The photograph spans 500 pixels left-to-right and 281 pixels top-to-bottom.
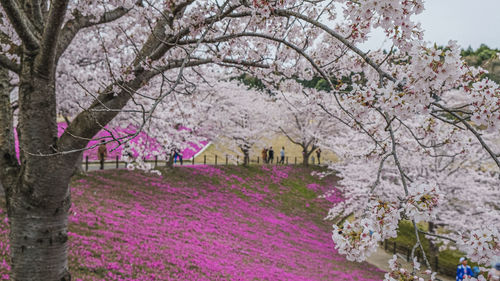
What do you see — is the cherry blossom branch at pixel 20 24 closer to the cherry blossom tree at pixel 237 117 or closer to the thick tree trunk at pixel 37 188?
the thick tree trunk at pixel 37 188

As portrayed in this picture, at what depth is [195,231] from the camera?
12656 mm

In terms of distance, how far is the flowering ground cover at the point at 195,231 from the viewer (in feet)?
25.8

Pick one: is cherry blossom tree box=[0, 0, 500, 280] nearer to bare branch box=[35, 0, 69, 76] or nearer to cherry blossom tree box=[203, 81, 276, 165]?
bare branch box=[35, 0, 69, 76]

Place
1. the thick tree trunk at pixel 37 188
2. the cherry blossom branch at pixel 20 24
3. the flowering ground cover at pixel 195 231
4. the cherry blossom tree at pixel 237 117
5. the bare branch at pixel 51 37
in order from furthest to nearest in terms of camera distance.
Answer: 1. the cherry blossom tree at pixel 237 117
2. the flowering ground cover at pixel 195 231
3. the thick tree trunk at pixel 37 188
4. the cherry blossom branch at pixel 20 24
5. the bare branch at pixel 51 37

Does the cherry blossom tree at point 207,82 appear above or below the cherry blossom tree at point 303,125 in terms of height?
below

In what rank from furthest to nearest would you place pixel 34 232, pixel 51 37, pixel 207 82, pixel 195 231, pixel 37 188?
pixel 195 231 < pixel 207 82 < pixel 34 232 < pixel 37 188 < pixel 51 37

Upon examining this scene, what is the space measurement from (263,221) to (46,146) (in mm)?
14745

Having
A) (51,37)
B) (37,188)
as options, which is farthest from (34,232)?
(51,37)

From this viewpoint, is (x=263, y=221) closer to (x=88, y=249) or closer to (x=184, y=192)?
(x=184, y=192)

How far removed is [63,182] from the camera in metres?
4.30

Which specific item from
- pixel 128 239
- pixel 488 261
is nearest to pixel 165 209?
pixel 128 239

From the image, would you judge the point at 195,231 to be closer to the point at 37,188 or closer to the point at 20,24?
the point at 37,188

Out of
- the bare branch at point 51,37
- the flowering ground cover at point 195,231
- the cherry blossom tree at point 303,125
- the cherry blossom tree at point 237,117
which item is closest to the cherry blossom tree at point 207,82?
the bare branch at point 51,37

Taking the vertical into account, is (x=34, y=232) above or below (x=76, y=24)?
below
